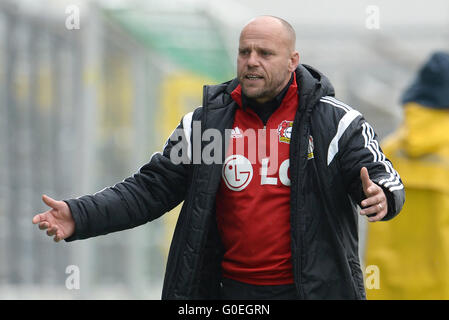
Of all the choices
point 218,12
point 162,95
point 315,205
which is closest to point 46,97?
point 218,12

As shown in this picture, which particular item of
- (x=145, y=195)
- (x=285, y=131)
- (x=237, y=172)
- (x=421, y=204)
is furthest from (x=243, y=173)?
(x=421, y=204)

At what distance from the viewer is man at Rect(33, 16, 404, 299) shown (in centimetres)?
324

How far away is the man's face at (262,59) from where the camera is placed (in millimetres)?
3377

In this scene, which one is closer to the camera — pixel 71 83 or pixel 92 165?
pixel 92 165

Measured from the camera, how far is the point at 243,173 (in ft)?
11.0

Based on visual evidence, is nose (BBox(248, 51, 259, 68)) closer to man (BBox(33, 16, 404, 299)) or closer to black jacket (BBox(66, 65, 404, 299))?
man (BBox(33, 16, 404, 299))

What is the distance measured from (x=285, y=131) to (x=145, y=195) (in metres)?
0.61

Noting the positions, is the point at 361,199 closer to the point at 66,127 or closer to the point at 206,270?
the point at 206,270

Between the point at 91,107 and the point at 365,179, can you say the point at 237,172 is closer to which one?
the point at 365,179

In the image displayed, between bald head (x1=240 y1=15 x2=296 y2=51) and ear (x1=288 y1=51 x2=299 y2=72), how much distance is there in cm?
3

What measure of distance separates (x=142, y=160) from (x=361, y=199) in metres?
5.59

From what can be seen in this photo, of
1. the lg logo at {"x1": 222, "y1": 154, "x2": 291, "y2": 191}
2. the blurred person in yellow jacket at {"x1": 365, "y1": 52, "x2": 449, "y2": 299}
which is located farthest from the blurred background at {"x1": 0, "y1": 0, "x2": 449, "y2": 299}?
the lg logo at {"x1": 222, "y1": 154, "x2": 291, "y2": 191}

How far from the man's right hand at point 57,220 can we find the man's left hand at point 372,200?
110 cm

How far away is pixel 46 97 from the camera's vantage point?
277 inches
